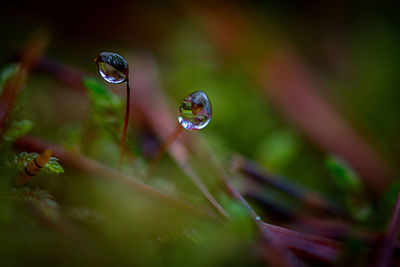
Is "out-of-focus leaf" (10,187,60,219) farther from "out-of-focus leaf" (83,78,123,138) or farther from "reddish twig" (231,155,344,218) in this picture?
"reddish twig" (231,155,344,218)

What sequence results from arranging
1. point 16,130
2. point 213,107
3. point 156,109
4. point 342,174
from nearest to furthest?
point 16,130 → point 342,174 → point 156,109 → point 213,107

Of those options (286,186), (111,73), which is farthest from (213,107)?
(111,73)

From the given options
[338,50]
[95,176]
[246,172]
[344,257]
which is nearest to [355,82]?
[338,50]

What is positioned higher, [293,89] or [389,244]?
[293,89]

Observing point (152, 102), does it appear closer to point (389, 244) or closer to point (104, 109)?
point (104, 109)

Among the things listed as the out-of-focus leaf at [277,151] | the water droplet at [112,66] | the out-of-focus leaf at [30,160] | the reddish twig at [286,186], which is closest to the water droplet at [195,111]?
the water droplet at [112,66]

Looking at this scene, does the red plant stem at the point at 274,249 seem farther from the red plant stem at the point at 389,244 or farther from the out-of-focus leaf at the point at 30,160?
the out-of-focus leaf at the point at 30,160
